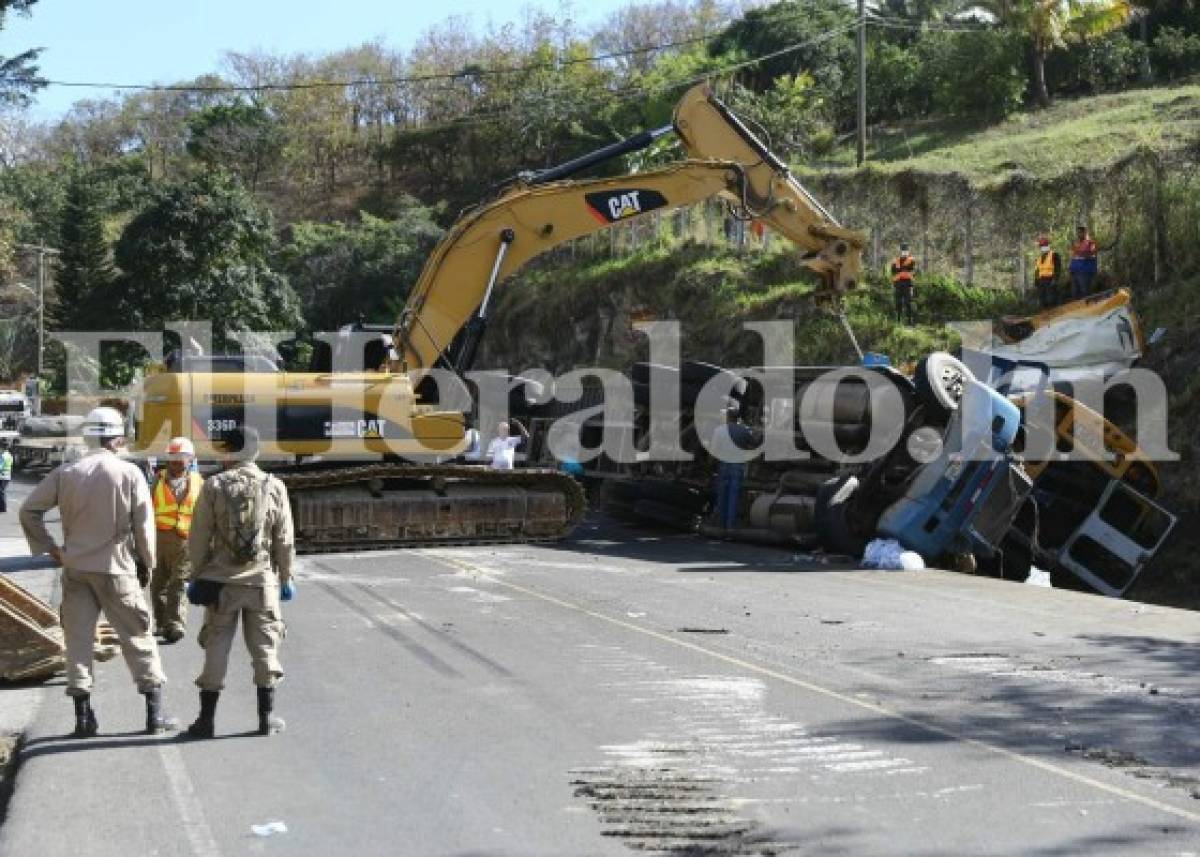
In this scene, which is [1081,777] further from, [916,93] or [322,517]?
[916,93]

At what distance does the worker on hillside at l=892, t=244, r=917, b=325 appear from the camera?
2897 cm

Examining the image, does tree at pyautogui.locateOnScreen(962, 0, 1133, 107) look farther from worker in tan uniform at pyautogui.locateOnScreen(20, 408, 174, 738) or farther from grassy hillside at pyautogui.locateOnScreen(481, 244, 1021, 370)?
worker in tan uniform at pyautogui.locateOnScreen(20, 408, 174, 738)

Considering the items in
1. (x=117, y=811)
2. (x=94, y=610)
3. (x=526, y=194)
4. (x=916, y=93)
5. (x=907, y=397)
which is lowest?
(x=117, y=811)

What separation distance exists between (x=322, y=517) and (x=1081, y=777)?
12459mm

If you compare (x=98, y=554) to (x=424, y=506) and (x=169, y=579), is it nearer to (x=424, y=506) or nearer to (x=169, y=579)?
(x=169, y=579)

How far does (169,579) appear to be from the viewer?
1221 cm

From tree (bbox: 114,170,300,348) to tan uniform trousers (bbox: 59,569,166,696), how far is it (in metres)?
42.0

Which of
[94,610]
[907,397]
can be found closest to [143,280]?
[907,397]

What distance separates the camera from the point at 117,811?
7078 millimetres

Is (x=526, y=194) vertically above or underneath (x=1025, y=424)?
above

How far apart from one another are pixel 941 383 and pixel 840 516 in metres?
1.98

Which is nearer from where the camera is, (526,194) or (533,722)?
(533,722)

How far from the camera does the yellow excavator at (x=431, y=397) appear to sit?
18953 mm

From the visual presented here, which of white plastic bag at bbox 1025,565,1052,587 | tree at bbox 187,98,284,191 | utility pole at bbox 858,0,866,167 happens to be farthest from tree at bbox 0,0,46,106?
tree at bbox 187,98,284,191
